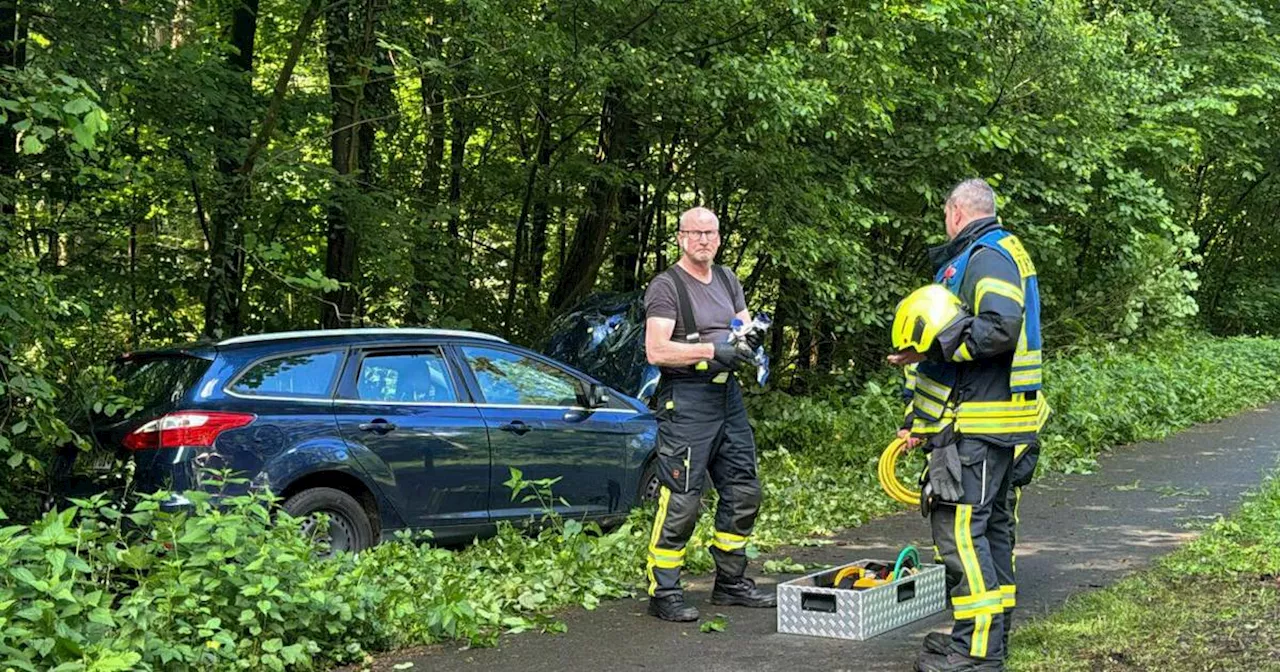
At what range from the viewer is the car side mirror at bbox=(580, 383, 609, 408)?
8354mm

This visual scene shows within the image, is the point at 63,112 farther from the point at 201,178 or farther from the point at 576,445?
the point at 201,178

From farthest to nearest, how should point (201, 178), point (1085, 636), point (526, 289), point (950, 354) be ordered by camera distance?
point (526, 289) < point (201, 178) < point (1085, 636) < point (950, 354)

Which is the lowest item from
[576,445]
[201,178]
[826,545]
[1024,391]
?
[826,545]

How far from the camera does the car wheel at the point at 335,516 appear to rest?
6.87 metres

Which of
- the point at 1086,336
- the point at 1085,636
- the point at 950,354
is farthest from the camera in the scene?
the point at 1086,336

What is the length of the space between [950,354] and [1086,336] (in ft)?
45.6

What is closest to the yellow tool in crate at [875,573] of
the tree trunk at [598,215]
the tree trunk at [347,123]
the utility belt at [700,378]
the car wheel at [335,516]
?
the utility belt at [700,378]

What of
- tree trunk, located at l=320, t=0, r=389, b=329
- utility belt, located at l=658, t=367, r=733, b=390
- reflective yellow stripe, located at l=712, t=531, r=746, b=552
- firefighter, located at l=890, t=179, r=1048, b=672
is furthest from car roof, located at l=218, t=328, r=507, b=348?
firefighter, located at l=890, t=179, r=1048, b=672

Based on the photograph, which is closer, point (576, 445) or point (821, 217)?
point (576, 445)

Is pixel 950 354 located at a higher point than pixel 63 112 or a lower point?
lower

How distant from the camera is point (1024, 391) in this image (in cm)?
495

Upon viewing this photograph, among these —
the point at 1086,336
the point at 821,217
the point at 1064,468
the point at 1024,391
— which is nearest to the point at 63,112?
the point at 1024,391

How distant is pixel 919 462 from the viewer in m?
11.4

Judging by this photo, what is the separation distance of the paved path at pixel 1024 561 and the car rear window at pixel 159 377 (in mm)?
2291
